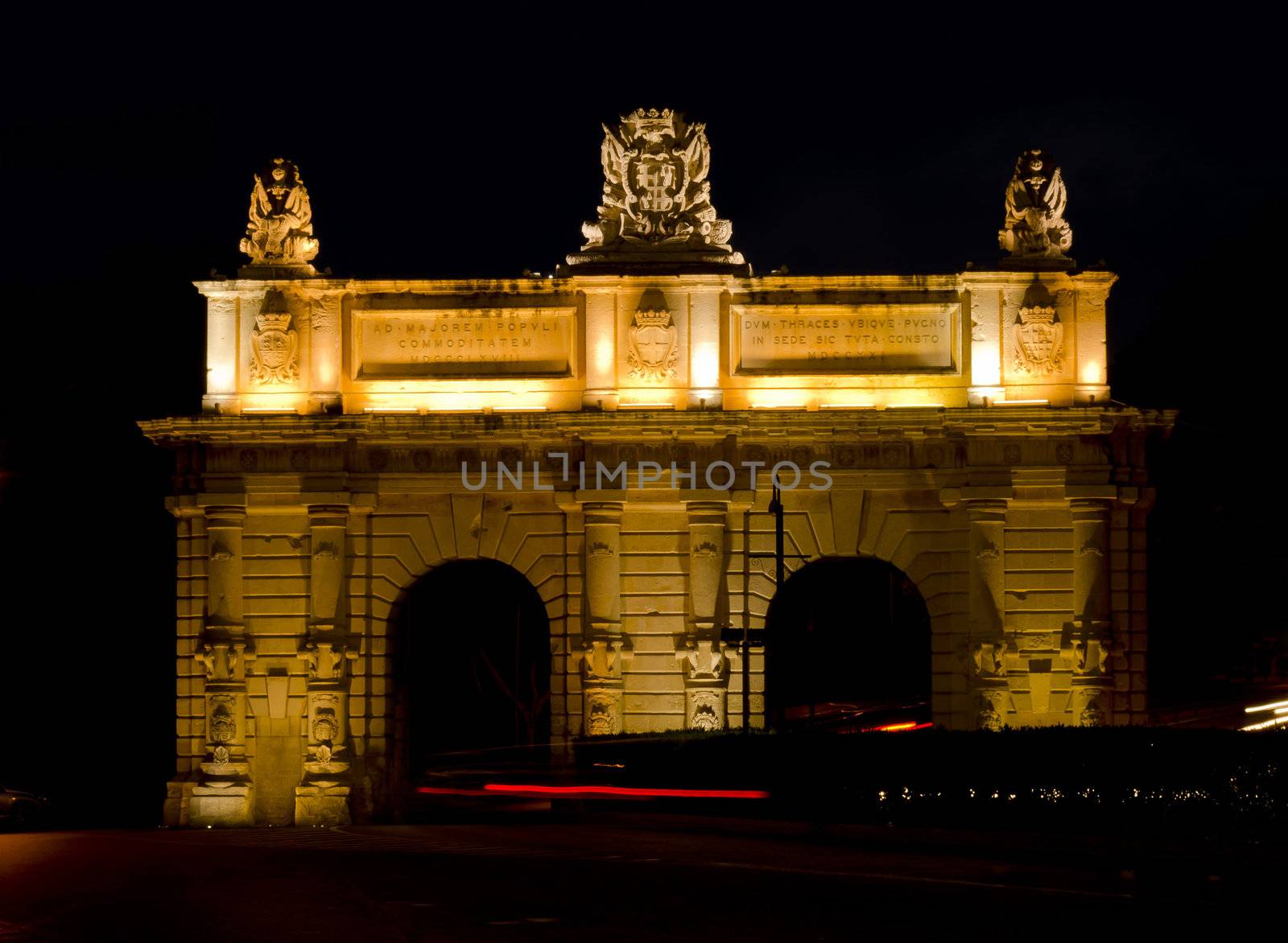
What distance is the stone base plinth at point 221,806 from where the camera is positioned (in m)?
35.8

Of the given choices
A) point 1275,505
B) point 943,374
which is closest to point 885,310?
point 943,374

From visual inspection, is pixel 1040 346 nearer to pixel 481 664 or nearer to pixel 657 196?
pixel 657 196

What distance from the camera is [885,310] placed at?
119 ft

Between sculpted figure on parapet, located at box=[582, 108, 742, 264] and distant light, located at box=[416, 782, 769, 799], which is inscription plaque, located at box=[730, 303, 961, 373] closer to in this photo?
sculpted figure on parapet, located at box=[582, 108, 742, 264]

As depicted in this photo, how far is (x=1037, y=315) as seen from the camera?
3588 centimetres

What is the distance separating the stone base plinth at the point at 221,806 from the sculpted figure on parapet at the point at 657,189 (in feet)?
37.2

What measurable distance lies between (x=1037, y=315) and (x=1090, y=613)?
524cm

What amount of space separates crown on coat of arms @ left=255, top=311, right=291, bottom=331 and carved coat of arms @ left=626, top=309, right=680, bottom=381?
6071 mm

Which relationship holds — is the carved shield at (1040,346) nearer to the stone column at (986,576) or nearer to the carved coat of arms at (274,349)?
the stone column at (986,576)

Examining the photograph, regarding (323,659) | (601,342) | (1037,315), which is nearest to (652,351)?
(601,342)

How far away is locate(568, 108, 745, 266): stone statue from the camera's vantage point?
36.0m

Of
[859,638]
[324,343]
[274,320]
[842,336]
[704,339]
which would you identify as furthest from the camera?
[859,638]

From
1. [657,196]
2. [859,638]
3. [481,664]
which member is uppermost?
[657,196]

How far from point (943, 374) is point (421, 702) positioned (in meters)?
23.0
